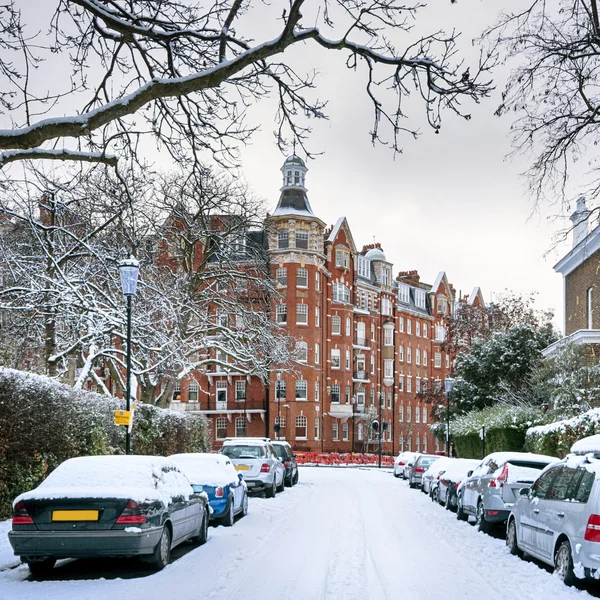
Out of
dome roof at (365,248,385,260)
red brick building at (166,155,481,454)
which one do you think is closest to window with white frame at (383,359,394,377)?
red brick building at (166,155,481,454)

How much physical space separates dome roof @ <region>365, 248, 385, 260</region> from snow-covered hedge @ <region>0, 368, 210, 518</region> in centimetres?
6667

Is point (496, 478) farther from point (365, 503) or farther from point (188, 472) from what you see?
point (365, 503)

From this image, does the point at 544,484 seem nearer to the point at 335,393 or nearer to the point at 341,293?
the point at 335,393

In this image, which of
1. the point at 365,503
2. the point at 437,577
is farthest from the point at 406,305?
the point at 437,577

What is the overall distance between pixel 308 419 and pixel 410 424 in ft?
58.5

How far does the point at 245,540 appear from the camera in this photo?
15.0 metres

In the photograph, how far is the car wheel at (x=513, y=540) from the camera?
1377cm

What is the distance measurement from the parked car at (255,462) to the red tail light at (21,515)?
14473 mm

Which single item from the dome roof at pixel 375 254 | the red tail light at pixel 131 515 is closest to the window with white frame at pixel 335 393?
the dome roof at pixel 375 254

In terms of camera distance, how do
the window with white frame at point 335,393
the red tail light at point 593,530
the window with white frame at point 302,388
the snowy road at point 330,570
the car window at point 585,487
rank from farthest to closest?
the window with white frame at point 335,393 → the window with white frame at point 302,388 → the car window at point 585,487 → the red tail light at point 593,530 → the snowy road at point 330,570

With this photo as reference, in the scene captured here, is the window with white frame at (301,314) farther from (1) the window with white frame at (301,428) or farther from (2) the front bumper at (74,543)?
(2) the front bumper at (74,543)

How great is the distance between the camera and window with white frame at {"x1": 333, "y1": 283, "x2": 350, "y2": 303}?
7925cm

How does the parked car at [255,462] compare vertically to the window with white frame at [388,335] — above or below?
below

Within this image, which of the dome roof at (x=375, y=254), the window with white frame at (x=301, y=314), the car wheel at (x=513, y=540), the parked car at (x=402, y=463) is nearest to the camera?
the car wheel at (x=513, y=540)
